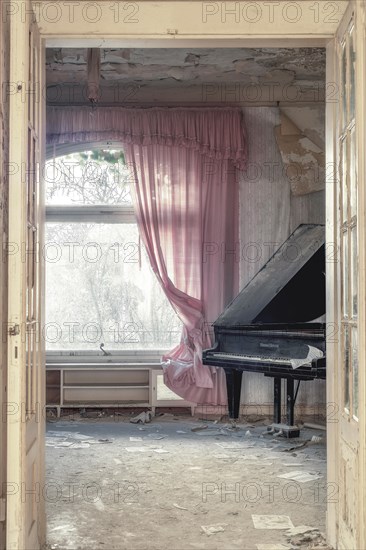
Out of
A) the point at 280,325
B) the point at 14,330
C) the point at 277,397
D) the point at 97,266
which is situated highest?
the point at 97,266

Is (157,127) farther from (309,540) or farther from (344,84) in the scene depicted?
(309,540)

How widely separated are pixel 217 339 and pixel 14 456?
412cm

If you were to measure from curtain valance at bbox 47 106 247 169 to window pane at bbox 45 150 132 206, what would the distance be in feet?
0.83

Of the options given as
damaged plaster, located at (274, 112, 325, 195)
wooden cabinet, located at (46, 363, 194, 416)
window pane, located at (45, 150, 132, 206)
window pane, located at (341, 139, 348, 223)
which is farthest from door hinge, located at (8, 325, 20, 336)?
damaged plaster, located at (274, 112, 325, 195)

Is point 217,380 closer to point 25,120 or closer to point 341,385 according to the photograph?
point 341,385

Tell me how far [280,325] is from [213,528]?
2786 millimetres

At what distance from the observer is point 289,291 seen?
641 centimetres

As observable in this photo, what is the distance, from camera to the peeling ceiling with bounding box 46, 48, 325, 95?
21.6 ft

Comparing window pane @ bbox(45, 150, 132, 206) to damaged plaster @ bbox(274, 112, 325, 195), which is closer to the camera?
damaged plaster @ bbox(274, 112, 325, 195)

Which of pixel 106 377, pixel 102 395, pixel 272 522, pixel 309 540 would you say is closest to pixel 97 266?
pixel 106 377

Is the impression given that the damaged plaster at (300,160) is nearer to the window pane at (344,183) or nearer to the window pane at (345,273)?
the window pane at (344,183)

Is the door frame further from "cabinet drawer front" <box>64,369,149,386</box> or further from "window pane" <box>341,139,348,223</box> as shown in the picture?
"cabinet drawer front" <box>64,369,149,386</box>

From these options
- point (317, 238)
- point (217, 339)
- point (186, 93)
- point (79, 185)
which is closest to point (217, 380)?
point (217, 339)

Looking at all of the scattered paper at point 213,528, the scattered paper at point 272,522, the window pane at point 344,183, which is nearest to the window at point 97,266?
the scattered paper at point 272,522
